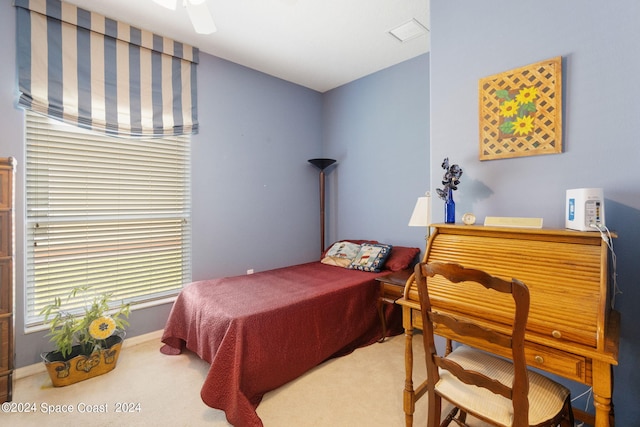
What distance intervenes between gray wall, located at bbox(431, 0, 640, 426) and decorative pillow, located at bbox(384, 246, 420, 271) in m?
1.06

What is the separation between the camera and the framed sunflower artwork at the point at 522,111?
157 centimetres

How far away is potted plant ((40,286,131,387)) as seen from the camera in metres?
1.99

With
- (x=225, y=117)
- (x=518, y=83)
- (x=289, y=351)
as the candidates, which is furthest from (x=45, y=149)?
(x=518, y=83)

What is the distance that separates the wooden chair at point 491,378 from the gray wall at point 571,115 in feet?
2.17

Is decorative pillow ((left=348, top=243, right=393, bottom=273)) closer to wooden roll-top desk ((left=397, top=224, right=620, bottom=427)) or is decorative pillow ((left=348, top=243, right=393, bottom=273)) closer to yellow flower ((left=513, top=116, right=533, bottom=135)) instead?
wooden roll-top desk ((left=397, top=224, right=620, bottom=427))

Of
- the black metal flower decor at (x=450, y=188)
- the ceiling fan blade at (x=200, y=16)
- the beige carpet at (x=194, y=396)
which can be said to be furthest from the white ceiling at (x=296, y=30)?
the beige carpet at (x=194, y=396)

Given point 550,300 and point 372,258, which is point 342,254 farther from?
point 550,300

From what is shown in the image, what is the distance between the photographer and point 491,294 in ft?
4.34

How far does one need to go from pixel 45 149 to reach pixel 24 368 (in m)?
1.61

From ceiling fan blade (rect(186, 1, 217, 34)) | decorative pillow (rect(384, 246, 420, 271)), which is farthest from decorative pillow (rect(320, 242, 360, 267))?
ceiling fan blade (rect(186, 1, 217, 34))

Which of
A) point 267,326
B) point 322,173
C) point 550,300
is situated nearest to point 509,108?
point 550,300

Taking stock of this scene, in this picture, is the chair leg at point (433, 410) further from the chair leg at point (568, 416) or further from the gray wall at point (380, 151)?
the gray wall at point (380, 151)

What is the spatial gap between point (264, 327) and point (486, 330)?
1306 millimetres

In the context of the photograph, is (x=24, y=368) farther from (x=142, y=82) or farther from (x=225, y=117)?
(x=225, y=117)
